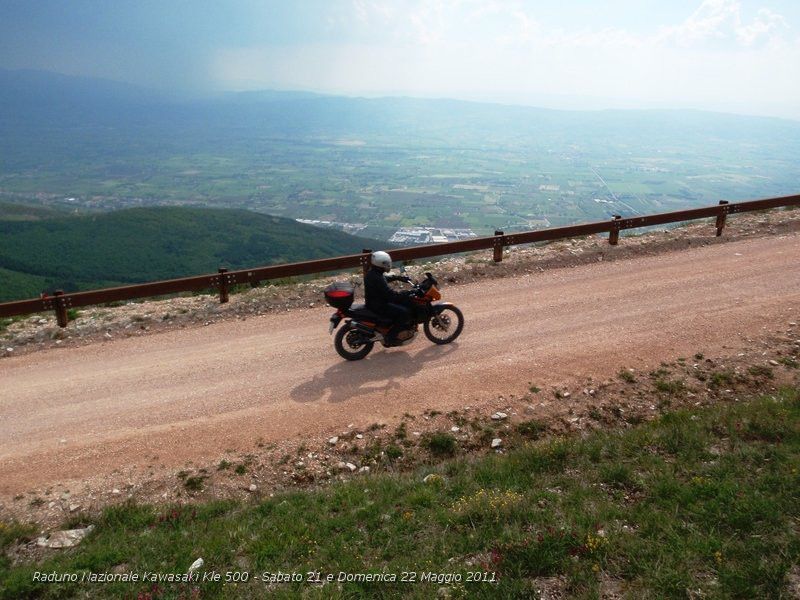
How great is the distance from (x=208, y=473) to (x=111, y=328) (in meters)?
6.89

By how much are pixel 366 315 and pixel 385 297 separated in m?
0.48

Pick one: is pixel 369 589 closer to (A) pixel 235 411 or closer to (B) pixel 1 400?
(A) pixel 235 411

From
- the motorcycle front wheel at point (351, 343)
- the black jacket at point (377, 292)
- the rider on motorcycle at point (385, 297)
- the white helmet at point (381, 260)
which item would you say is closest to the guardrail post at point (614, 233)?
the rider on motorcycle at point (385, 297)

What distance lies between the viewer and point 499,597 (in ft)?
13.0

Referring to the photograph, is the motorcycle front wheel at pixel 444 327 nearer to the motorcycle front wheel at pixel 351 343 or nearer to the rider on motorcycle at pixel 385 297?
the rider on motorcycle at pixel 385 297

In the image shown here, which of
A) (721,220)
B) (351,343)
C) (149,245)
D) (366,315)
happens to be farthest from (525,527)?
(149,245)

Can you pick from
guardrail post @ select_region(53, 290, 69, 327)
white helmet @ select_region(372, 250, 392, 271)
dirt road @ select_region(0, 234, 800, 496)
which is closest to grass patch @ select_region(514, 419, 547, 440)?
dirt road @ select_region(0, 234, 800, 496)

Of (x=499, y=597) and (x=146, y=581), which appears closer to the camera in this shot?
(x=499, y=597)

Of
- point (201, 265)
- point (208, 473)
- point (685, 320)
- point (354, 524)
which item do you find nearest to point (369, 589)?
point (354, 524)

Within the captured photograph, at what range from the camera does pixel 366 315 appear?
9.25m

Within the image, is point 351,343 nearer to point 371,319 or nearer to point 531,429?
point 371,319

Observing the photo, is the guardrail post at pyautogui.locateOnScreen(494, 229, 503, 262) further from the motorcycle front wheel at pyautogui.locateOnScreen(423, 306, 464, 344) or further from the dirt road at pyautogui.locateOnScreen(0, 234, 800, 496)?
the motorcycle front wheel at pyautogui.locateOnScreen(423, 306, 464, 344)

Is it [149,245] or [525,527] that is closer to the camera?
[525,527]

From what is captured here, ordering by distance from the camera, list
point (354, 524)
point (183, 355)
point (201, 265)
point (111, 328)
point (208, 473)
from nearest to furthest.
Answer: point (354, 524) < point (208, 473) < point (183, 355) < point (111, 328) < point (201, 265)
